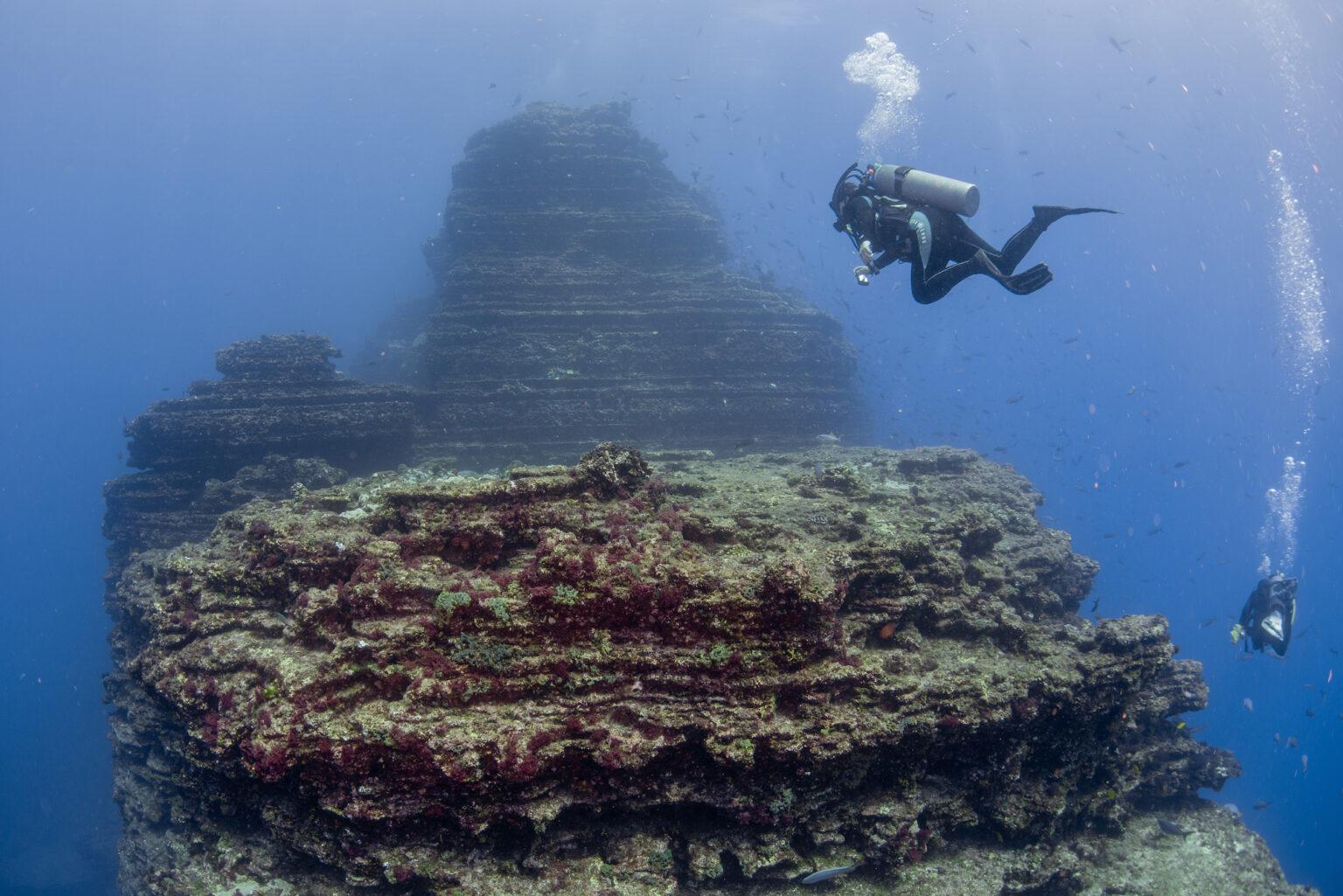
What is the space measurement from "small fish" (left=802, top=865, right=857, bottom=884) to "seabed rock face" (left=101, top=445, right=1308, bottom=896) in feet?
0.33

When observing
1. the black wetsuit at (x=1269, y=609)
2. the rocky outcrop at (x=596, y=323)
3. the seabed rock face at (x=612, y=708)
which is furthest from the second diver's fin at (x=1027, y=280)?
the rocky outcrop at (x=596, y=323)

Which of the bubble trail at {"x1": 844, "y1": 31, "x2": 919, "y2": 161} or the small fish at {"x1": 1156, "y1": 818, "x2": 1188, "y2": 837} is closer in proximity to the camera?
the small fish at {"x1": 1156, "y1": 818, "x2": 1188, "y2": 837}

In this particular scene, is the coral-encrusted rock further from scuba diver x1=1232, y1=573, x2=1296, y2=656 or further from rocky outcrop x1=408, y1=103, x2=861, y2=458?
scuba diver x1=1232, y1=573, x2=1296, y2=656

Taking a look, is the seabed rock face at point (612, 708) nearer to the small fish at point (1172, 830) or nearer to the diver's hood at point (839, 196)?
the small fish at point (1172, 830)

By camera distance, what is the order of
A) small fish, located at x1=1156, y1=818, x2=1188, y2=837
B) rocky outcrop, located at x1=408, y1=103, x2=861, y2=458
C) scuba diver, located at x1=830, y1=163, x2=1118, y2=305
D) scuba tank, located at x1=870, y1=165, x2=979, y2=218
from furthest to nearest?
rocky outcrop, located at x1=408, y1=103, x2=861, y2=458 < small fish, located at x1=1156, y1=818, x2=1188, y2=837 < scuba diver, located at x1=830, y1=163, x2=1118, y2=305 < scuba tank, located at x1=870, y1=165, x2=979, y2=218

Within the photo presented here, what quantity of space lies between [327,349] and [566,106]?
50.8 feet

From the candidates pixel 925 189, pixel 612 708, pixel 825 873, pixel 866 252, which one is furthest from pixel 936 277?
pixel 825 873

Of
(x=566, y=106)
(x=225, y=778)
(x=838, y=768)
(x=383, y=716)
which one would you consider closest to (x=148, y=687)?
(x=225, y=778)

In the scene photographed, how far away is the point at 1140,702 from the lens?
362 inches

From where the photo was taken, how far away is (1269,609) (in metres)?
13.7

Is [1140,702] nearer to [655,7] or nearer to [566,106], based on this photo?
[566,106]

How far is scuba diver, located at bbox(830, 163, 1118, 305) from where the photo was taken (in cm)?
843

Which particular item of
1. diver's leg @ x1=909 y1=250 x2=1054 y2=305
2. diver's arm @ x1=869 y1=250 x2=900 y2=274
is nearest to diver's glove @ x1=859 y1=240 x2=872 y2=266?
diver's arm @ x1=869 y1=250 x2=900 y2=274

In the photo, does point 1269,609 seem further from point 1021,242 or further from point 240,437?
point 240,437
